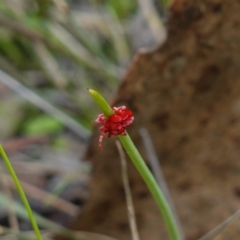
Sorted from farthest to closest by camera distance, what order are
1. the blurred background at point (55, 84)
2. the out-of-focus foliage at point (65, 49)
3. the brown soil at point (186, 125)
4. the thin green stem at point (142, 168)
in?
1. the out-of-focus foliage at point (65, 49)
2. the blurred background at point (55, 84)
3. the brown soil at point (186, 125)
4. the thin green stem at point (142, 168)

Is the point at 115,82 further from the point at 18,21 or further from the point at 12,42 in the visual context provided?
the point at 12,42

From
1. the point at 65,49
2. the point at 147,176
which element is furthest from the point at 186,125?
the point at 65,49

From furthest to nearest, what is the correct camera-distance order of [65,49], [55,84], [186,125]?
[55,84], [65,49], [186,125]

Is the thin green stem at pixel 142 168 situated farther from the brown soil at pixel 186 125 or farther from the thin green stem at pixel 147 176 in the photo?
the brown soil at pixel 186 125

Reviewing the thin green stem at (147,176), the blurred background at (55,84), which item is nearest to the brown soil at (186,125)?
the blurred background at (55,84)

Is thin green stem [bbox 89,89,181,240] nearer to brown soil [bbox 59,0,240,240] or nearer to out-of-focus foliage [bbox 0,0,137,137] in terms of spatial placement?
brown soil [bbox 59,0,240,240]

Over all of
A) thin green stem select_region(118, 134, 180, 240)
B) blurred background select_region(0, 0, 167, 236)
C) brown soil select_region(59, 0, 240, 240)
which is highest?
blurred background select_region(0, 0, 167, 236)

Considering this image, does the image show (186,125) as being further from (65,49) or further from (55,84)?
(55,84)

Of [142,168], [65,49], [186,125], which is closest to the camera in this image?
[142,168]

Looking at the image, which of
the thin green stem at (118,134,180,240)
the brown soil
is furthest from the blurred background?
the thin green stem at (118,134,180,240)
